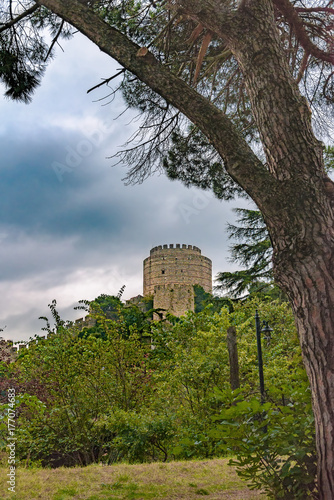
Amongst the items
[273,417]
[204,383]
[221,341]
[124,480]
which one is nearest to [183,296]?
[221,341]

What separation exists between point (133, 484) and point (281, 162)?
3365mm

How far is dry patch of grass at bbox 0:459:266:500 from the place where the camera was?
3.72 metres

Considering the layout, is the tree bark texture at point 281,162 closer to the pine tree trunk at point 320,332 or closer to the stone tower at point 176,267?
the pine tree trunk at point 320,332

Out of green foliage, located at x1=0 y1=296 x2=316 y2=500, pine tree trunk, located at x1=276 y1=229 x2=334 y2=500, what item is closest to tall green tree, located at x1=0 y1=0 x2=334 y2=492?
pine tree trunk, located at x1=276 y1=229 x2=334 y2=500

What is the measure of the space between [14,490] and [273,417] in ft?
8.61

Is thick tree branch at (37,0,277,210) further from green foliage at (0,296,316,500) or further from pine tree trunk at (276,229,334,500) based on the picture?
green foliage at (0,296,316,500)

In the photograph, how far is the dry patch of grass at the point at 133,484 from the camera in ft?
12.2

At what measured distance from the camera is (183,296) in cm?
2470

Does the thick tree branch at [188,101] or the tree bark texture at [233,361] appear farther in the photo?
the tree bark texture at [233,361]

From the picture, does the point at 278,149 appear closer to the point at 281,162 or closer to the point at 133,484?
the point at 281,162

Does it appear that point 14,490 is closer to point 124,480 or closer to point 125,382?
point 124,480

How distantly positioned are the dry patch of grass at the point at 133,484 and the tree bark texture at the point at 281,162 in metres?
1.83

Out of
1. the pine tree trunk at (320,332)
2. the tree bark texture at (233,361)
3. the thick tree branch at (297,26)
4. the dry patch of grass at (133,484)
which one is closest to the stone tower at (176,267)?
the tree bark texture at (233,361)

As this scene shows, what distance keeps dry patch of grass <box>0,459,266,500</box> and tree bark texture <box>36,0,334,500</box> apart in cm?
183
